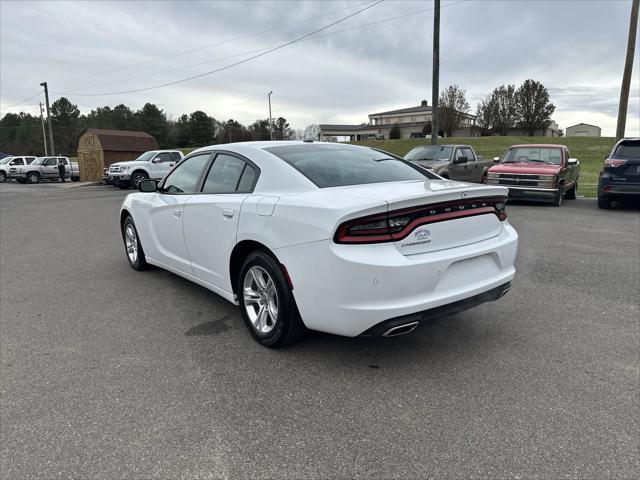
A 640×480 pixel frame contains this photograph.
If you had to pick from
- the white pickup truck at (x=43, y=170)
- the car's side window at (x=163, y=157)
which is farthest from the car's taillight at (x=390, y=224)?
the white pickup truck at (x=43, y=170)

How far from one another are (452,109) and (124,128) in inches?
2192

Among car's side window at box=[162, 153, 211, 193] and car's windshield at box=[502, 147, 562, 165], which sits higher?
car's windshield at box=[502, 147, 562, 165]

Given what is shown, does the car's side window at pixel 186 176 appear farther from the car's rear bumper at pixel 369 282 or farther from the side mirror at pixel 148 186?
the car's rear bumper at pixel 369 282

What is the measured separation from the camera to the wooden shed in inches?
1192

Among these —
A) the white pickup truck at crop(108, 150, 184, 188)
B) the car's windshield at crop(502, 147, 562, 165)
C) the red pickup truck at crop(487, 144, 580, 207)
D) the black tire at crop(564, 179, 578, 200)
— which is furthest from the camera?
the white pickup truck at crop(108, 150, 184, 188)

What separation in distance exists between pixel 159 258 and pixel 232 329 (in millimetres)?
1695

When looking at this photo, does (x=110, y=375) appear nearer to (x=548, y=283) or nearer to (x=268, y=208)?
(x=268, y=208)

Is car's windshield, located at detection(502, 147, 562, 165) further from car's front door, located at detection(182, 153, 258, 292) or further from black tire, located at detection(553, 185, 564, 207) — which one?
car's front door, located at detection(182, 153, 258, 292)

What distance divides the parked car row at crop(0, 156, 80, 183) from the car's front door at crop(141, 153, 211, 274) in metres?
32.1

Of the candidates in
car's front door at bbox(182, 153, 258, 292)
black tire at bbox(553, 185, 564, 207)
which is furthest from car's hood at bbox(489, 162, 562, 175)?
car's front door at bbox(182, 153, 258, 292)

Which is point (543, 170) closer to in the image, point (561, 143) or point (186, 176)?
point (186, 176)

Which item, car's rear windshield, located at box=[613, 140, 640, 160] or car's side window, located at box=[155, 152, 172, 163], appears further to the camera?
car's side window, located at box=[155, 152, 172, 163]

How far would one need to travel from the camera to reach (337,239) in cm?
290

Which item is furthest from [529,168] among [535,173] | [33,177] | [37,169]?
[33,177]
